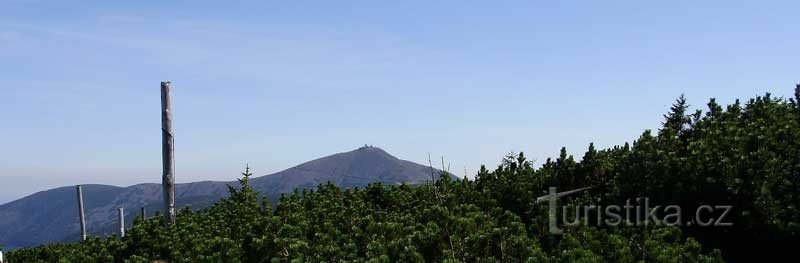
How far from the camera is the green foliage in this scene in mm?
8250

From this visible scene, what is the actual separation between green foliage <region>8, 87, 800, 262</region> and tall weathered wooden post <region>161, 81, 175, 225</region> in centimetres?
59

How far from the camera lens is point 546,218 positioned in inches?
384

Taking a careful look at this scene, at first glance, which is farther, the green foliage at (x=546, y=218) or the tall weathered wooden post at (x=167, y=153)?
the tall weathered wooden post at (x=167, y=153)

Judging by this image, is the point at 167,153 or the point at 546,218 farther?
the point at 167,153

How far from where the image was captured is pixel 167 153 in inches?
536

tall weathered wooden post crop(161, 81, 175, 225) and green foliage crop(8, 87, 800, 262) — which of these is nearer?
green foliage crop(8, 87, 800, 262)

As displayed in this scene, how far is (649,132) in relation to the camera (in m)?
11.9

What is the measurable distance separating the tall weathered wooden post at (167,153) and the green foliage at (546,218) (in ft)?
1.92

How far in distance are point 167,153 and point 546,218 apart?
753 centimetres

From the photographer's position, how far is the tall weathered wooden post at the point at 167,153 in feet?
44.1

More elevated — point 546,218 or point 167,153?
point 167,153

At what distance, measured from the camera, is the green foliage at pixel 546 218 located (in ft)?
27.1

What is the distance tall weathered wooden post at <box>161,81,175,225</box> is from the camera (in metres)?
13.4

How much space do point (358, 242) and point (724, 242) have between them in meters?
5.03
